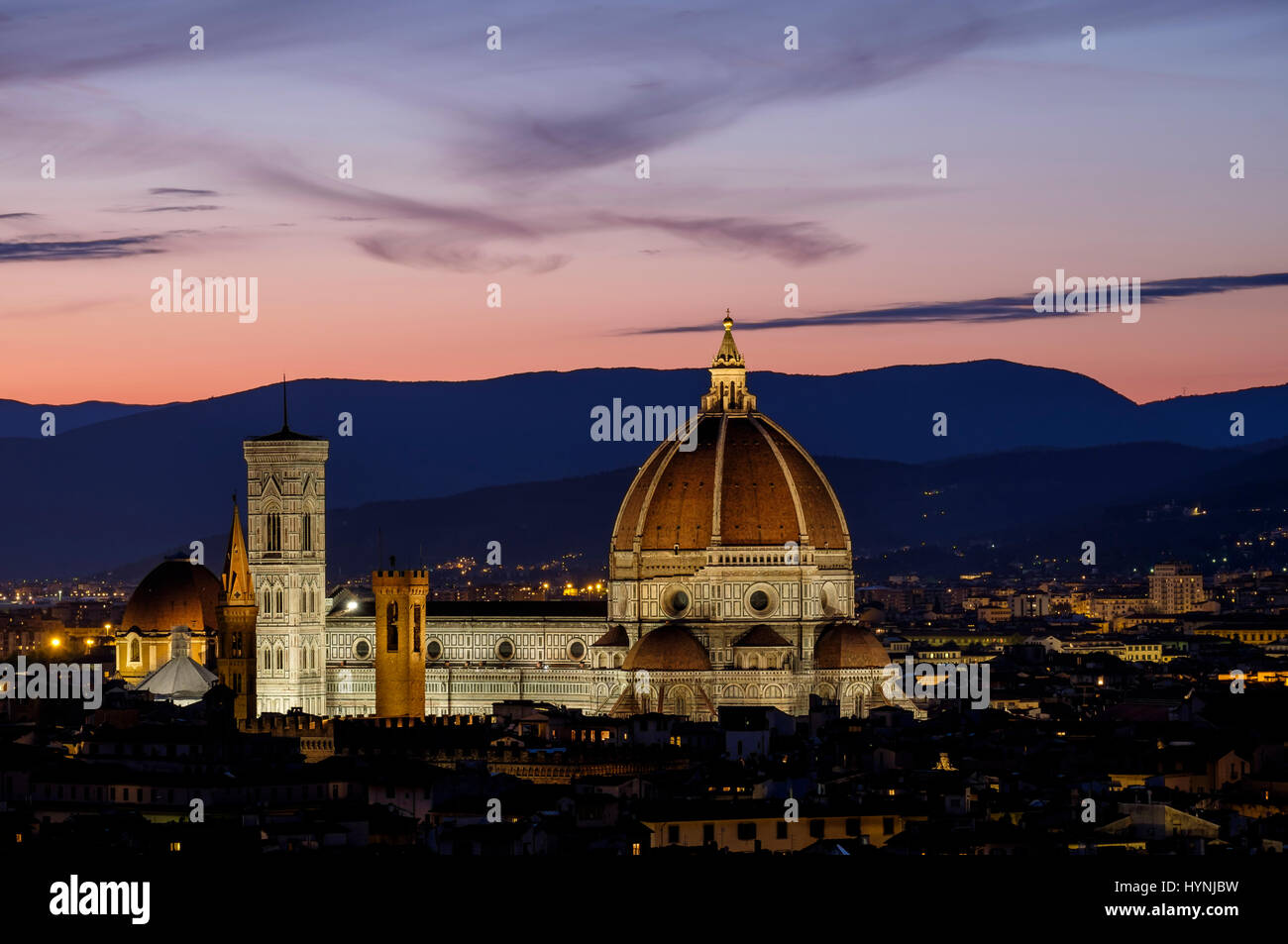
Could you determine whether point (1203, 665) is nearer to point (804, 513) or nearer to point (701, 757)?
point (804, 513)

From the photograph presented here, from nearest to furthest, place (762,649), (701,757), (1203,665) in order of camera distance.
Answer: (701,757)
(762,649)
(1203,665)

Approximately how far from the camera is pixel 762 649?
13788 cm

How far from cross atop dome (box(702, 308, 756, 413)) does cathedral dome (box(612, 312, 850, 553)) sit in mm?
1767

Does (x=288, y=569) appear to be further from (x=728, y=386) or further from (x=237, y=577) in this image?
(x=728, y=386)

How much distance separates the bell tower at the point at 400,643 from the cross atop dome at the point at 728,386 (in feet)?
51.1

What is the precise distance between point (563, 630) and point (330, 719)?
2141 cm

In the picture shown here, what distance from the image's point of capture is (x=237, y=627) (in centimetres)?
13562

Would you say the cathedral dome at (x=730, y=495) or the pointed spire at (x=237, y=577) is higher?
the cathedral dome at (x=730, y=495)

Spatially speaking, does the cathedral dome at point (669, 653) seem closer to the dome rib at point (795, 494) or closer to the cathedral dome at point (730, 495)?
the cathedral dome at point (730, 495)

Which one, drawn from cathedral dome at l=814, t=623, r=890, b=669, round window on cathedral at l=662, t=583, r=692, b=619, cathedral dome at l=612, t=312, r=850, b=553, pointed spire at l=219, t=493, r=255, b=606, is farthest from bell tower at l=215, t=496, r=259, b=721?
cathedral dome at l=814, t=623, r=890, b=669

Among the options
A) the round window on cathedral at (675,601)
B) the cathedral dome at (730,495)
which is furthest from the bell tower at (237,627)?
the round window on cathedral at (675,601)

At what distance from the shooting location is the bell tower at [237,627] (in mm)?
134625

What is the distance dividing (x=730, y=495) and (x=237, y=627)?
64.8 ft
